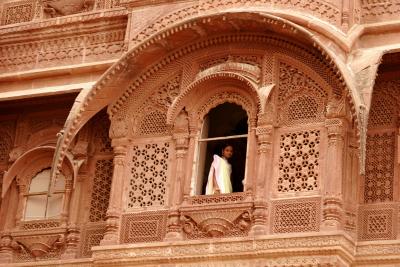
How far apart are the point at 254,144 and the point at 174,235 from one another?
50.0 inches

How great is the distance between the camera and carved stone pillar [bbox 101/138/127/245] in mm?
13977

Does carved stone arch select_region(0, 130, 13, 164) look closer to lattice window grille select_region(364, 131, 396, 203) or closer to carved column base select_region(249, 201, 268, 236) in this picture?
carved column base select_region(249, 201, 268, 236)

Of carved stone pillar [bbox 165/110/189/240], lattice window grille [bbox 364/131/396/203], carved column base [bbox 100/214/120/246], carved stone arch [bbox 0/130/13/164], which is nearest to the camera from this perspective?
lattice window grille [bbox 364/131/396/203]

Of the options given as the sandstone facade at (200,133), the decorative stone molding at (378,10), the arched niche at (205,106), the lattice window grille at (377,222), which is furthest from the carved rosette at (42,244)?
the decorative stone molding at (378,10)

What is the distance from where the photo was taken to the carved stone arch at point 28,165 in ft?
50.2

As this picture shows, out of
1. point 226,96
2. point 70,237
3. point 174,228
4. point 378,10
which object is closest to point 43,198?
point 70,237

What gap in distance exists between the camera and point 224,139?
14102 mm

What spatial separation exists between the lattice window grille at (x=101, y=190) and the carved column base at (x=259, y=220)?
6.95ft

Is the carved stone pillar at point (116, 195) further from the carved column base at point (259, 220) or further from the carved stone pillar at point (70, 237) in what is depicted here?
the carved column base at point (259, 220)

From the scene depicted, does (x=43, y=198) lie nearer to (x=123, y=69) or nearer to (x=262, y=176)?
(x=123, y=69)

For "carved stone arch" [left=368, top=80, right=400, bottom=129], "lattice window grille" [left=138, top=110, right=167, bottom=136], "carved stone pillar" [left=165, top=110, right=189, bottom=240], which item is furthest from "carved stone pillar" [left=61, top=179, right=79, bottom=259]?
"carved stone arch" [left=368, top=80, right=400, bottom=129]

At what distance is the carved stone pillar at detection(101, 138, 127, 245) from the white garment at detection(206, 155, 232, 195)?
1.00 metres

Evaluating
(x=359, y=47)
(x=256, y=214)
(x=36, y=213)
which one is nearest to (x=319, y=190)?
(x=256, y=214)

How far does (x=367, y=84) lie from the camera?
42.7ft
